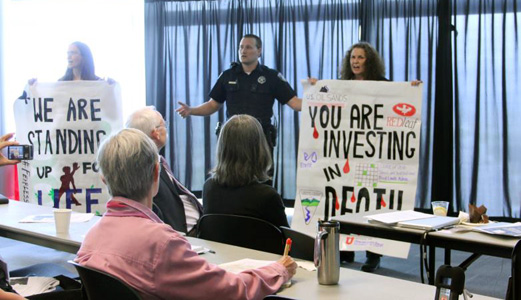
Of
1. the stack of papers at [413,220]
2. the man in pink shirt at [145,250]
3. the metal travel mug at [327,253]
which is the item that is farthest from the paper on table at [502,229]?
the man in pink shirt at [145,250]

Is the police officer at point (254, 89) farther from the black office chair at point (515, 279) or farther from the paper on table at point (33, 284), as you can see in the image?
the black office chair at point (515, 279)

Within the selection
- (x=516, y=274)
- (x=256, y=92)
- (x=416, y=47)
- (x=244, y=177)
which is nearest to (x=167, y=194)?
(x=244, y=177)

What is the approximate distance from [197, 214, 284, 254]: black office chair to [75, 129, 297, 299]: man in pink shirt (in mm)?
592

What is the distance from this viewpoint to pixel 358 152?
164 inches

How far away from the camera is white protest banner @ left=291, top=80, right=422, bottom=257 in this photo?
4043 millimetres

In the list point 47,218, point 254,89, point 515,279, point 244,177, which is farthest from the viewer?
point 254,89

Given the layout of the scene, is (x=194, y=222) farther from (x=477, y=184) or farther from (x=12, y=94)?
(x=12, y=94)

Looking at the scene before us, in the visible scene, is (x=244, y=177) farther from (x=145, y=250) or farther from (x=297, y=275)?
(x=145, y=250)

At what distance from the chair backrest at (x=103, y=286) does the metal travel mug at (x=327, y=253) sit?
530 millimetres

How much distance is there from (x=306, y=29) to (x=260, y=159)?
11.7 feet

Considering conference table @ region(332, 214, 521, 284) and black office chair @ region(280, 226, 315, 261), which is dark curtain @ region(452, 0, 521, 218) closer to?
conference table @ region(332, 214, 521, 284)

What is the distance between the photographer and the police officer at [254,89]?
4.66 meters

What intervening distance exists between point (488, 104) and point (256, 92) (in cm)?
213

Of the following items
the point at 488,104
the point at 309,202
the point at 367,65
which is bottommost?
the point at 309,202
